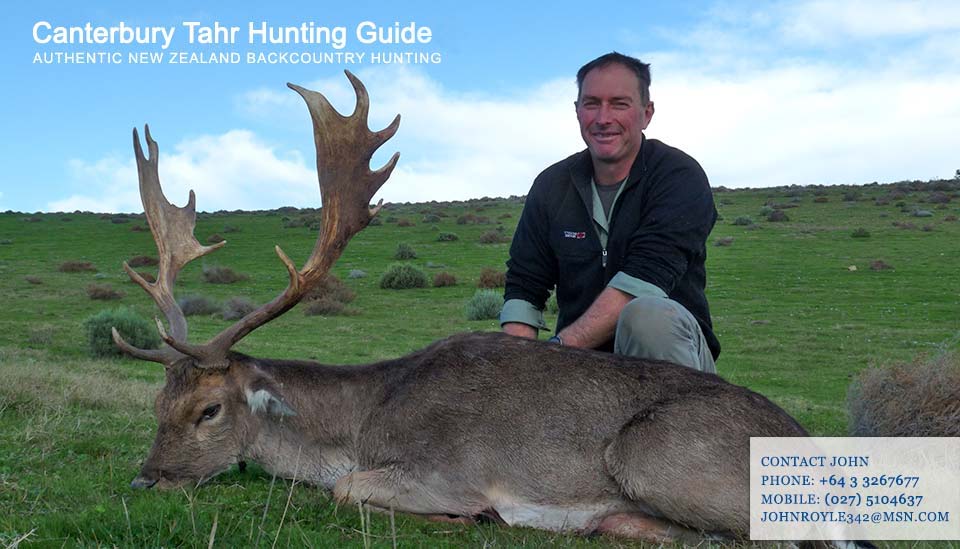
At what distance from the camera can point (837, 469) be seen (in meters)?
5.28

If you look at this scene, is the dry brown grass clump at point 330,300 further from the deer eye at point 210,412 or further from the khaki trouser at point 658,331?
the khaki trouser at point 658,331

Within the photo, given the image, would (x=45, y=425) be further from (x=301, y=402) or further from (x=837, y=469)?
(x=837, y=469)

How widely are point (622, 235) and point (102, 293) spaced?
2897 centimetres

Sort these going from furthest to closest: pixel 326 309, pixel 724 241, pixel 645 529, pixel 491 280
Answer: pixel 724 241, pixel 491 280, pixel 326 309, pixel 645 529

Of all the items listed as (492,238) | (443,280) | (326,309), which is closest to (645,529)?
(326,309)

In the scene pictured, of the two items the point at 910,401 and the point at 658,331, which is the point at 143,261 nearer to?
the point at 910,401

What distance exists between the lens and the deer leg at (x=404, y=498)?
555 centimetres

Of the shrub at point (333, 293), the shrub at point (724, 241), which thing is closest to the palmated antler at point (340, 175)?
the shrub at point (333, 293)

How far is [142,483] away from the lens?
575 cm

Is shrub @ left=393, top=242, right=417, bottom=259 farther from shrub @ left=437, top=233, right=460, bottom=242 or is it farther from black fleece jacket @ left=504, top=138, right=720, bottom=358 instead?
black fleece jacket @ left=504, top=138, right=720, bottom=358

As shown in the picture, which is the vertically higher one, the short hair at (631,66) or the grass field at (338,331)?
the short hair at (631,66)

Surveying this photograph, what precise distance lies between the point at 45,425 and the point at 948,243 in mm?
46076

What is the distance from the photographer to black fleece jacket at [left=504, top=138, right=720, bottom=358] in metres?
6.97

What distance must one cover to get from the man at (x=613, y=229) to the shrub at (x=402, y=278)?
27.3 m
